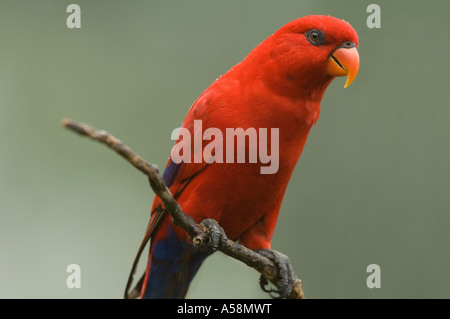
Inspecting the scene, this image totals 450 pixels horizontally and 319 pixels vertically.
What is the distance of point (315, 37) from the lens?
241 centimetres

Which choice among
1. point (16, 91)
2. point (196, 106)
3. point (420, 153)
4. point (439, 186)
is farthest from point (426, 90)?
point (16, 91)

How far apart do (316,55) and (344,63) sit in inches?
5.8

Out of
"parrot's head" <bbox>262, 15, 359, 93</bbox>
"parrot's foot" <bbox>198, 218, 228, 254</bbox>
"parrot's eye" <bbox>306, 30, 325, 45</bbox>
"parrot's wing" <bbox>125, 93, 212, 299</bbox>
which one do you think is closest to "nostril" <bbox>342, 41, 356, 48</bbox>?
"parrot's head" <bbox>262, 15, 359, 93</bbox>

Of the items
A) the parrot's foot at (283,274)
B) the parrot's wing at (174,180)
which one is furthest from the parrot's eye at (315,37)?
the parrot's foot at (283,274)

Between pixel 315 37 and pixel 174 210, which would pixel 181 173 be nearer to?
pixel 174 210

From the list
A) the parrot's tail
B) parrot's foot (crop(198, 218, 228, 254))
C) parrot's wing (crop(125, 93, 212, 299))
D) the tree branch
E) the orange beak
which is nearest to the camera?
the tree branch

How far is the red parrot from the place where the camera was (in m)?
2.37

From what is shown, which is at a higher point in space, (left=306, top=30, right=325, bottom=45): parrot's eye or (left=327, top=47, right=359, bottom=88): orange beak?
(left=306, top=30, right=325, bottom=45): parrot's eye

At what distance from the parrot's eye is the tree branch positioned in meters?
1.08

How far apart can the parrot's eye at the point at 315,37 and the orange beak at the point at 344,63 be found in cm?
10

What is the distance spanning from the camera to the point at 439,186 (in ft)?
12.3

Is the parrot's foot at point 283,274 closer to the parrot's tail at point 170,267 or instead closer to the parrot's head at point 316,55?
the parrot's tail at point 170,267

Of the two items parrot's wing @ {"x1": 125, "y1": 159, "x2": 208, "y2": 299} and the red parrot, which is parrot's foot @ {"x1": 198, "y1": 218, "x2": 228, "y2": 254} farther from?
parrot's wing @ {"x1": 125, "y1": 159, "x2": 208, "y2": 299}

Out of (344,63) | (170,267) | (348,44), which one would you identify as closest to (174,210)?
(170,267)
